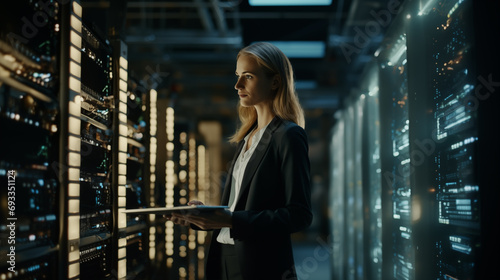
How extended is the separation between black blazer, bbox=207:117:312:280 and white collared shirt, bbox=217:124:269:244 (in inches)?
3.4

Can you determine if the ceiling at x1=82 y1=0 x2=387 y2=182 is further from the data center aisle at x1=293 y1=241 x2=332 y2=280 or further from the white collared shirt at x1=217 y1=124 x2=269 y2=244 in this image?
the data center aisle at x1=293 y1=241 x2=332 y2=280

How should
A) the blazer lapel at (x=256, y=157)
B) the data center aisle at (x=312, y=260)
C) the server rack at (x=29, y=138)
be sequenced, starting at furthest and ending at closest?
the data center aisle at (x=312, y=260), the blazer lapel at (x=256, y=157), the server rack at (x=29, y=138)

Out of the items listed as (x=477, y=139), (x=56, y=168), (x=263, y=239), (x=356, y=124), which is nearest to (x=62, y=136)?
(x=56, y=168)

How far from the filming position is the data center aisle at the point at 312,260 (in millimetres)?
8457

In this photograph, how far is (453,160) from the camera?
2037 millimetres

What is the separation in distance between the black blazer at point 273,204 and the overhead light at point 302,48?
17.5 feet

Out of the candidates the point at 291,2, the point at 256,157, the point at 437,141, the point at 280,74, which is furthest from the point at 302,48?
the point at 256,157

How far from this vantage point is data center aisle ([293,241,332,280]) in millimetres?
8457

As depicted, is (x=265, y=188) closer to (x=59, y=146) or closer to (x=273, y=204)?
(x=273, y=204)

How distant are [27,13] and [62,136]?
0.41m

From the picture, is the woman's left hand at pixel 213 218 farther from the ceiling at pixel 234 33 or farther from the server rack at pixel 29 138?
the ceiling at pixel 234 33

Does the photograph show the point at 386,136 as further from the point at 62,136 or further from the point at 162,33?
the point at 162,33

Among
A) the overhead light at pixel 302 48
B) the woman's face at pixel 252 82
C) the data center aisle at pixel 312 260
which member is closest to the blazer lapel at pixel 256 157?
the woman's face at pixel 252 82

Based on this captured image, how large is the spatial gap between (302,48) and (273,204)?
6089mm
